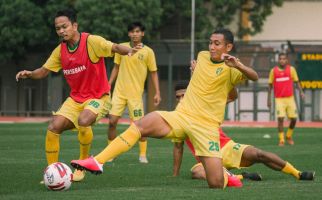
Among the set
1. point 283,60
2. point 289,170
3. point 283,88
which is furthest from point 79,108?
point 283,88

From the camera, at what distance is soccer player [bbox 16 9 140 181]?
41.3 feet

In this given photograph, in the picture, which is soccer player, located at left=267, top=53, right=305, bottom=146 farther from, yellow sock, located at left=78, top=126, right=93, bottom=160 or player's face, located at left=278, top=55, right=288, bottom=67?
yellow sock, located at left=78, top=126, right=93, bottom=160

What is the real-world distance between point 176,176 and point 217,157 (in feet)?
6.62

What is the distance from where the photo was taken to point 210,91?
11.7m

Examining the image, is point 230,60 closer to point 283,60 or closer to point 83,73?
point 83,73

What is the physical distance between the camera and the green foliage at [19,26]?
139ft

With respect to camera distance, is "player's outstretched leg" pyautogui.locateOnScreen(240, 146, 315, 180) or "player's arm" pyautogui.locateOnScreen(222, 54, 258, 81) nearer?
"player's arm" pyautogui.locateOnScreen(222, 54, 258, 81)

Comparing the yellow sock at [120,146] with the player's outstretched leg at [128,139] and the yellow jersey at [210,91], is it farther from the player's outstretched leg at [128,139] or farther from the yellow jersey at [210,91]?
the yellow jersey at [210,91]

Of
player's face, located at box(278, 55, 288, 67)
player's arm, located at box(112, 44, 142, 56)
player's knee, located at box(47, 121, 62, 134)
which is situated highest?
player's arm, located at box(112, 44, 142, 56)

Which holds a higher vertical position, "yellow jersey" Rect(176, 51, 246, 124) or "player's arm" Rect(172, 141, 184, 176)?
"yellow jersey" Rect(176, 51, 246, 124)

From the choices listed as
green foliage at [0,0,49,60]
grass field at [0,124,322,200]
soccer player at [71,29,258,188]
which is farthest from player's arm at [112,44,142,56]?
green foliage at [0,0,49,60]

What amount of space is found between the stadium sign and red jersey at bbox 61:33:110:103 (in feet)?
83.9

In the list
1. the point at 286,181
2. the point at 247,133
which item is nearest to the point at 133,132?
the point at 286,181

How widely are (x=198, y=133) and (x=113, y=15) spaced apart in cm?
3092
